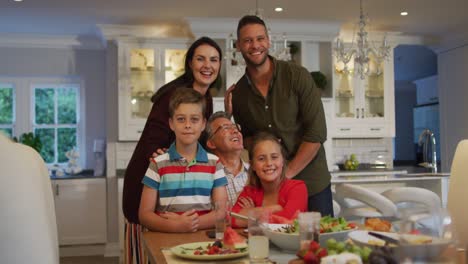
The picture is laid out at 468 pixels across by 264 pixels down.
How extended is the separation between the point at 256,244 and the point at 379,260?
366mm

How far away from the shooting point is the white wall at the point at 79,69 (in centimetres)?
616

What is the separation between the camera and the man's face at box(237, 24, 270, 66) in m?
2.17

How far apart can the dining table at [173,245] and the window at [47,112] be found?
4.97m

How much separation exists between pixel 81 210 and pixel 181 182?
13.9ft

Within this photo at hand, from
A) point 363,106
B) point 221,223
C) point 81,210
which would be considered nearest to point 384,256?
point 221,223

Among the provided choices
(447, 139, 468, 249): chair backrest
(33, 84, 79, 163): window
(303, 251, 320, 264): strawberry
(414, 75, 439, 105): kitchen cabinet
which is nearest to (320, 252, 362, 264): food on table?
(303, 251, 320, 264): strawberry

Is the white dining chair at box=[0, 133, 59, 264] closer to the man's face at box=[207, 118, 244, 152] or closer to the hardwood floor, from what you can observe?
the man's face at box=[207, 118, 244, 152]

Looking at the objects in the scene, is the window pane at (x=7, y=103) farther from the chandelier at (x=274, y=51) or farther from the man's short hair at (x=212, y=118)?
the man's short hair at (x=212, y=118)

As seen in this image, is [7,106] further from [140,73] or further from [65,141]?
[140,73]

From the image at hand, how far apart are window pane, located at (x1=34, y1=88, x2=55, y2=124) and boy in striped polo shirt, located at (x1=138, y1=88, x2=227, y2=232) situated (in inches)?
196

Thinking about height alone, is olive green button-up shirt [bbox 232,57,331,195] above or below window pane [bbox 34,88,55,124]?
below

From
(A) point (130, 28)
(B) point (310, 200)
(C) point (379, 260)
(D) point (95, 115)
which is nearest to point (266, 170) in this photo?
(B) point (310, 200)

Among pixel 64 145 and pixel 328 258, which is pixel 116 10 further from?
pixel 328 258

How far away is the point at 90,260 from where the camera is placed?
216 inches
